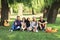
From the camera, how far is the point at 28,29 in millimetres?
12500

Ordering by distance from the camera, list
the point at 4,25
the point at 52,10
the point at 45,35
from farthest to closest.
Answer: the point at 52,10
the point at 4,25
the point at 45,35

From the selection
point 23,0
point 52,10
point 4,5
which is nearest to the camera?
point 23,0

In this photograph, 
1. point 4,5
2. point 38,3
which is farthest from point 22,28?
point 4,5

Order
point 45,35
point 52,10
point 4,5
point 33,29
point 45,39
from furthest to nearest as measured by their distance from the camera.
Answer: point 52,10 → point 4,5 → point 33,29 → point 45,35 → point 45,39

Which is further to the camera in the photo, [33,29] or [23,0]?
[23,0]

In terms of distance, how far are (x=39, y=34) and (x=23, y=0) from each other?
373cm

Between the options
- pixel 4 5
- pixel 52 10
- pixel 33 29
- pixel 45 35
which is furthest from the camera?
pixel 52 10

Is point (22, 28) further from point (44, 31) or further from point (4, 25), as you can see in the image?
point (4, 25)

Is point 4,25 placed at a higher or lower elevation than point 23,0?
lower

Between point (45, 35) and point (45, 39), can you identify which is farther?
point (45, 35)

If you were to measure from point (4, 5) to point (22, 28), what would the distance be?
4964 mm

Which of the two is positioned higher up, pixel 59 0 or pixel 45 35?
A: pixel 59 0

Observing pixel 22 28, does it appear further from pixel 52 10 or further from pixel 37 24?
pixel 52 10

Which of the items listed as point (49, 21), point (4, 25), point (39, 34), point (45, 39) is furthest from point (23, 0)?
point (49, 21)
